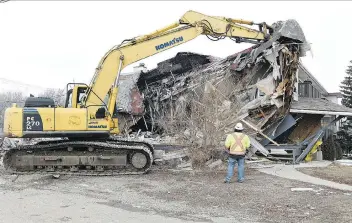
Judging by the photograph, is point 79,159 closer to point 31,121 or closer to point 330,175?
point 31,121

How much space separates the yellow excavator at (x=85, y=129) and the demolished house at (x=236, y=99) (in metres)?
2.60

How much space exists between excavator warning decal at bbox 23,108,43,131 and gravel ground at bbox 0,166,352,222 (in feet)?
4.59

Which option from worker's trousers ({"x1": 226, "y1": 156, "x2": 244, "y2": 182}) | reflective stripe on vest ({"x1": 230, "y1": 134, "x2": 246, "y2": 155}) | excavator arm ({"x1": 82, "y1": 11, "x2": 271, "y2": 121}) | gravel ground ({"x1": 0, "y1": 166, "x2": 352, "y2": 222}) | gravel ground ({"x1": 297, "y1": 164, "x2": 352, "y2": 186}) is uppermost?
excavator arm ({"x1": 82, "y1": 11, "x2": 271, "y2": 121})

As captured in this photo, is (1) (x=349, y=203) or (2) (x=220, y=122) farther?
(2) (x=220, y=122)

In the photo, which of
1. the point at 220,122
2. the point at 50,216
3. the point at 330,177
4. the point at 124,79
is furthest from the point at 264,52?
the point at 50,216

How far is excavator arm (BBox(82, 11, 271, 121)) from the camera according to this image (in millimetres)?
13484

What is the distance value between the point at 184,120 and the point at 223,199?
6.60 metres

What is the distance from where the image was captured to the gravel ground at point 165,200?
7.83 metres

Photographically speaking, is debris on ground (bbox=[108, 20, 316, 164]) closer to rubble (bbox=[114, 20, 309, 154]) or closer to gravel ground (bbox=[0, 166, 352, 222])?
rubble (bbox=[114, 20, 309, 154])

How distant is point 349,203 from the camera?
9078 millimetres

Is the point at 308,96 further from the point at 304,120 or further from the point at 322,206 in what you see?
the point at 322,206

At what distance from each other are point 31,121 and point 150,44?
4.44 metres

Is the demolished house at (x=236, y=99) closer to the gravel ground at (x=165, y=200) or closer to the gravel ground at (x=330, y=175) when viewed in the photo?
the gravel ground at (x=330, y=175)

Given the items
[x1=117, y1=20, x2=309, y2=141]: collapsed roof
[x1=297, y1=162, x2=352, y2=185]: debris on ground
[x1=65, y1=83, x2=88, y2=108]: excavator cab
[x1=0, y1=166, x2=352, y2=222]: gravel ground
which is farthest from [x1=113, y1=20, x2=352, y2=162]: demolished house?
[x1=65, y1=83, x2=88, y2=108]: excavator cab
